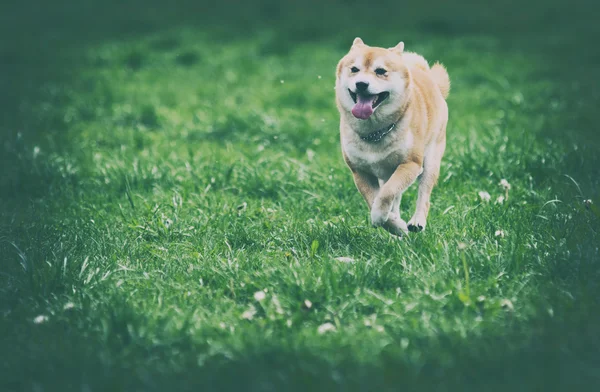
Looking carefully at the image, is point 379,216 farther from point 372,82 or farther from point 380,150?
point 372,82

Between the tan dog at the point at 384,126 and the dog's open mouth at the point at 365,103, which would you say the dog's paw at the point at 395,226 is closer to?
the tan dog at the point at 384,126

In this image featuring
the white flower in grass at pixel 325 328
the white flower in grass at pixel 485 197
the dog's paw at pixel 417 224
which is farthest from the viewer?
the white flower in grass at pixel 485 197

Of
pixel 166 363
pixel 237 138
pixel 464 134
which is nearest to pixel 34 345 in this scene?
pixel 166 363

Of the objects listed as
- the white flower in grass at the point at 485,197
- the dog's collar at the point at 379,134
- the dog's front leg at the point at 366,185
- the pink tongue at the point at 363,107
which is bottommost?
the white flower in grass at the point at 485,197

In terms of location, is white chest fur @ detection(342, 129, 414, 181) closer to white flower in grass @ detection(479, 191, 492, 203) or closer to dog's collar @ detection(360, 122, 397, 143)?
dog's collar @ detection(360, 122, 397, 143)

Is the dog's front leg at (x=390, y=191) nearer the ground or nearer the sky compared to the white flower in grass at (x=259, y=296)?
nearer the sky

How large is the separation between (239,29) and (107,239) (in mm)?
7904

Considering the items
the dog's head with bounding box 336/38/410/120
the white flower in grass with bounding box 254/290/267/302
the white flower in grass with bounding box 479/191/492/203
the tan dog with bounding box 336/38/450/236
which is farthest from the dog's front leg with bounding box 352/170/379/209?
the white flower in grass with bounding box 254/290/267/302

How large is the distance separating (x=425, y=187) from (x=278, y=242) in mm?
890

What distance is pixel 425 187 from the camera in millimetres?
4180

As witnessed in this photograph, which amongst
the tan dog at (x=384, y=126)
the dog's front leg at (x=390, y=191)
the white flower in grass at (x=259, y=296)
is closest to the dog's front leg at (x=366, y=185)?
the tan dog at (x=384, y=126)

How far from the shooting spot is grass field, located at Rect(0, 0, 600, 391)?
280 cm

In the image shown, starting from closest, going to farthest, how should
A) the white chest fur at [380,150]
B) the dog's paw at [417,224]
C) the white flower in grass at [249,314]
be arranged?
1. the white flower in grass at [249,314]
2. the white chest fur at [380,150]
3. the dog's paw at [417,224]

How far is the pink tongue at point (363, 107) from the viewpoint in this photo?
364 centimetres
